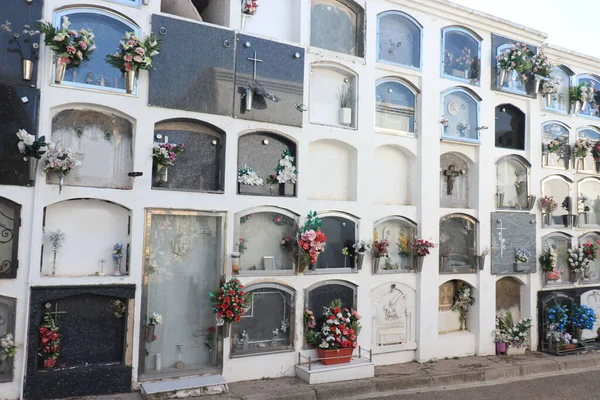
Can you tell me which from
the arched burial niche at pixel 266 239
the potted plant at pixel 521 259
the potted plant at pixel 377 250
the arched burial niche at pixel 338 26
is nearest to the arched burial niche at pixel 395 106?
the arched burial niche at pixel 338 26

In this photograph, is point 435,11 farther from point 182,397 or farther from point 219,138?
point 182,397

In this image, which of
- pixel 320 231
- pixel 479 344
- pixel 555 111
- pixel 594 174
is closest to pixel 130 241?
pixel 320 231

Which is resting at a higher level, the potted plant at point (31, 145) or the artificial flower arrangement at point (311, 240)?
the potted plant at point (31, 145)

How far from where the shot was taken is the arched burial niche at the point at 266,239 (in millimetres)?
7852

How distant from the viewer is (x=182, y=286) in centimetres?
A: 742

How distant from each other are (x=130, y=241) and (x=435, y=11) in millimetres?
7010

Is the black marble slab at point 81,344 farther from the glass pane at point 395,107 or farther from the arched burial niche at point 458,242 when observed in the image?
the arched burial niche at point 458,242

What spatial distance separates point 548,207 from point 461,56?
376 cm

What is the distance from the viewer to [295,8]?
8.49 metres

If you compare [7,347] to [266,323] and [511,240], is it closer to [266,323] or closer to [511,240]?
[266,323]

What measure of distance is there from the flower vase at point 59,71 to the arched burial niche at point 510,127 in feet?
27.1

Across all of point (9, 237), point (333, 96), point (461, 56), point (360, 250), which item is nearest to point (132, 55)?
point (9, 237)

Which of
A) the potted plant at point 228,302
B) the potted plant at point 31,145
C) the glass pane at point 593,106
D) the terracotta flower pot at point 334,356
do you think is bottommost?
the terracotta flower pot at point 334,356

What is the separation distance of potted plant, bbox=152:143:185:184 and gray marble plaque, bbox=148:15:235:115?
0.59m
